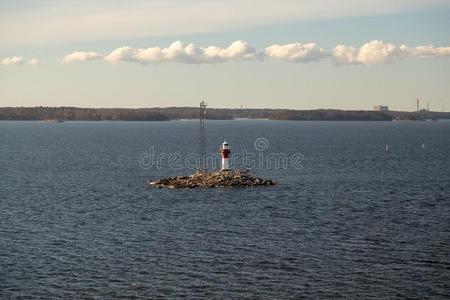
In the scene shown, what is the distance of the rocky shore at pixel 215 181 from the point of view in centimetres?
7662

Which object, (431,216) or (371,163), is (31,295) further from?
(371,163)

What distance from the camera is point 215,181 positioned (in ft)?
254

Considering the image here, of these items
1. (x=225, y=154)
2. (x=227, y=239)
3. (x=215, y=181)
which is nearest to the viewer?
(x=227, y=239)

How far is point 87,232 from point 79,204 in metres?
15.1

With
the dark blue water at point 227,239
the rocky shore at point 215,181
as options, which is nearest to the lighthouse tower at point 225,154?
the rocky shore at point 215,181

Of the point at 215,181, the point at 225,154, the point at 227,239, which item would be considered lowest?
the point at 227,239

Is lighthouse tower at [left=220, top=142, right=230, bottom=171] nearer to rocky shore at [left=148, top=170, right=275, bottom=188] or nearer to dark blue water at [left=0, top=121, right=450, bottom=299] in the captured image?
rocky shore at [left=148, top=170, right=275, bottom=188]

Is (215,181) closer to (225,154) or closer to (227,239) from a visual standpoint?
(225,154)

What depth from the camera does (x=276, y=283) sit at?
36.3 m

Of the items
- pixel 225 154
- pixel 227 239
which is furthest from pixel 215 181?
pixel 227 239

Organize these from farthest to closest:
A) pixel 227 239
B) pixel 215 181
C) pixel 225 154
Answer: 1. pixel 225 154
2. pixel 215 181
3. pixel 227 239

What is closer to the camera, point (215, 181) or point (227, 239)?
point (227, 239)

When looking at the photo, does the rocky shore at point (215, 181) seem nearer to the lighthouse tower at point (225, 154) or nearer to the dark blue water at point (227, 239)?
the lighthouse tower at point (225, 154)

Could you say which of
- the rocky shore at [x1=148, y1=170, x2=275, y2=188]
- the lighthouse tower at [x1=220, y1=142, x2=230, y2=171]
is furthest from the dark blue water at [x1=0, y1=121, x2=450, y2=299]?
the lighthouse tower at [x1=220, y1=142, x2=230, y2=171]
